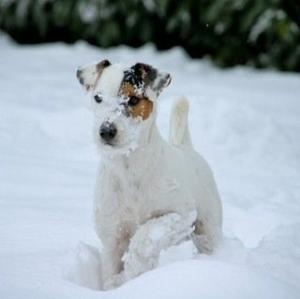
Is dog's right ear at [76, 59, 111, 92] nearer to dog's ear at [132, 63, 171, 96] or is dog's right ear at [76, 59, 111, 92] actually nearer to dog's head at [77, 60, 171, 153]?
dog's head at [77, 60, 171, 153]

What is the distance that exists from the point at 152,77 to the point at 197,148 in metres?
3.64

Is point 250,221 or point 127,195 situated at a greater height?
point 127,195

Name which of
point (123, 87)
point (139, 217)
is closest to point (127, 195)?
→ point (139, 217)

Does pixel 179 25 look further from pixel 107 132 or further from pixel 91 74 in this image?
pixel 107 132

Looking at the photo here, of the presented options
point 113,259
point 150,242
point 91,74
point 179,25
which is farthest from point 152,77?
point 179,25

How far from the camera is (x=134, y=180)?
4410 mm

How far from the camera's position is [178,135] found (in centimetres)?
514

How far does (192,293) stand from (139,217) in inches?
39.1

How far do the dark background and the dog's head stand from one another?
7.10 metres

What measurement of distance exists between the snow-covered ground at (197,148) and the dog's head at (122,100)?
A: 66 cm

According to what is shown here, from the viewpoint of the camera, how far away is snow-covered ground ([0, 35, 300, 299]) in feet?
11.9

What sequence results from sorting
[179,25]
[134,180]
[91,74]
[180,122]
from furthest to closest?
[179,25]
[180,122]
[91,74]
[134,180]

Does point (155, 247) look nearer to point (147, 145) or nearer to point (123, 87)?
point (147, 145)

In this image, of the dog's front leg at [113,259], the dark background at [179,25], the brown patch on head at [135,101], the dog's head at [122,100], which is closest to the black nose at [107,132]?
the dog's head at [122,100]
